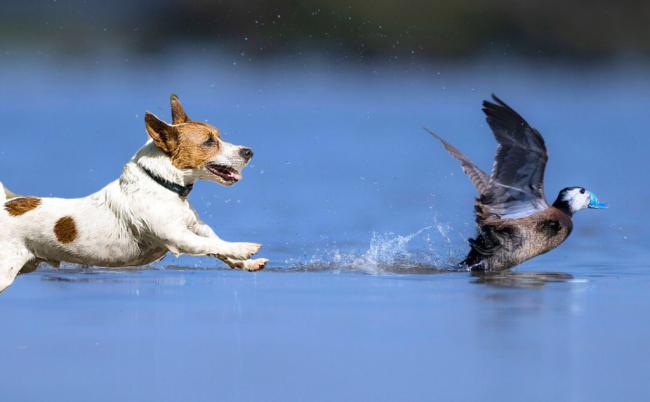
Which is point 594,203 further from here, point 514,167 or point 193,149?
point 193,149

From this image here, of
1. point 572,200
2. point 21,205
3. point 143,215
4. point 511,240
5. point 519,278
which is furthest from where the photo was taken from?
point 572,200

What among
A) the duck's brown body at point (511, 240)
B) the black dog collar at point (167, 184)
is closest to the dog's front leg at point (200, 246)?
the black dog collar at point (167, 184)

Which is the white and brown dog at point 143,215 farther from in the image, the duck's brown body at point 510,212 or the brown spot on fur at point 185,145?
the duck's brown body at point 510,212

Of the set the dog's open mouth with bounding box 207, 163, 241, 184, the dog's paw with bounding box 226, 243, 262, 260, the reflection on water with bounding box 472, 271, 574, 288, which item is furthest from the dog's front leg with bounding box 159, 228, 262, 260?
the reflection on water with bounding box 472, 271, 574, 288

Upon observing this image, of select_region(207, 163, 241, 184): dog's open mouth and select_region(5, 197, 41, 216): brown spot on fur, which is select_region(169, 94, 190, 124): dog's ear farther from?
select_region(5, 197, 41, 216): brown spot on fur

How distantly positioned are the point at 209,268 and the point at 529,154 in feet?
11.0

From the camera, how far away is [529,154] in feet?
40.8

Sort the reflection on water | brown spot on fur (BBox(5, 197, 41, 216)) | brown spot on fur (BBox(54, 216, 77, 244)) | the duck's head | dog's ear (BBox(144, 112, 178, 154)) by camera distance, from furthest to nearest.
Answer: the duck's head
the reflection on water
brown spot on fur (BBox(5, 197, 41, 216))
brown spot on fur (BBox(54, 216, 77, 244))
dog's ear (BBox(144, 112, 178, 154))

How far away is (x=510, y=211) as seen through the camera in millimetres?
12984

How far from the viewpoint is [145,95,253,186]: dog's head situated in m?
7.35

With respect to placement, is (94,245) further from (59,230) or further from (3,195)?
(3,195)

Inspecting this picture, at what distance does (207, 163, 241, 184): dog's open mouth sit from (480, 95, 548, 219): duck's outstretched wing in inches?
211

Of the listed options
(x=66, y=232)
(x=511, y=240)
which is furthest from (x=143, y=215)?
(x=511, y=240)

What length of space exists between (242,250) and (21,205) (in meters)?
1.52
